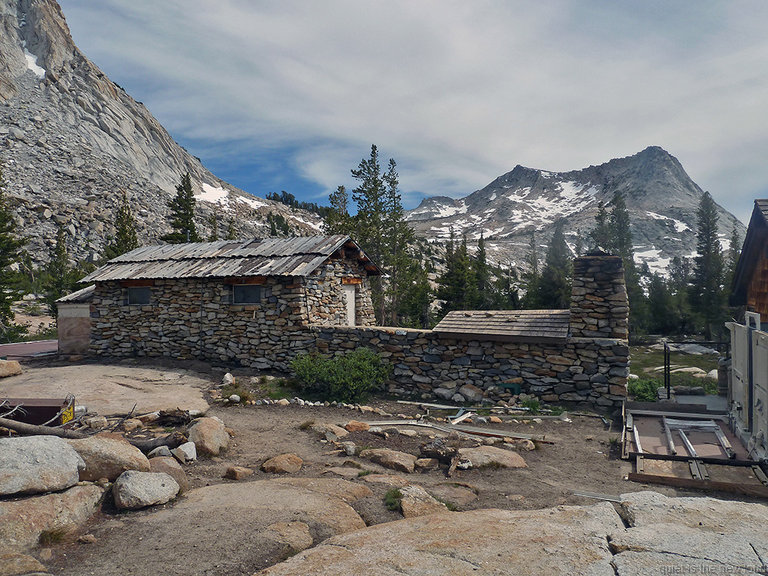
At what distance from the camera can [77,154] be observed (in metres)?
77.8

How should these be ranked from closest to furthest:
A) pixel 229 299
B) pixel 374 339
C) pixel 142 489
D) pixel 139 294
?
pixel 142 489 → pixel 374 339 → pixel 229 299 → pixel 139 294

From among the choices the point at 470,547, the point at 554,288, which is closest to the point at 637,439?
the point at 470,547

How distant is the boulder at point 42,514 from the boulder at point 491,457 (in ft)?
16.1

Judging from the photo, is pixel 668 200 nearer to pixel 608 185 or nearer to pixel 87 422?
pixel 608 185

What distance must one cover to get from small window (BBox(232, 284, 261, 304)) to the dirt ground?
14.8ft

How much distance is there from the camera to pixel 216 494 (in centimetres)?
516

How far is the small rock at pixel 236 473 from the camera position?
5926 millimetres

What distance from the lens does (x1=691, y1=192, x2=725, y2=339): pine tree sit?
30.3 meters

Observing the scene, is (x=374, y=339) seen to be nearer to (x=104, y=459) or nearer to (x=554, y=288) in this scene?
(x=104, y=459)

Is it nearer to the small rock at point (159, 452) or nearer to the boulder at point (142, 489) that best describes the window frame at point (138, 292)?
the small rock at point (159, 452)

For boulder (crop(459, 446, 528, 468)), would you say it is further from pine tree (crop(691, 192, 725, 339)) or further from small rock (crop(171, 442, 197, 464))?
pine tree (crop(691, 192, 725, 339))

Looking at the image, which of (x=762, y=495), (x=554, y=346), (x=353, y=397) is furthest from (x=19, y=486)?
(x=554, y=346)

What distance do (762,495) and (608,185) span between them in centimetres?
21042

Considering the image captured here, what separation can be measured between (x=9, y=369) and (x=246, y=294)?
22.6ft
